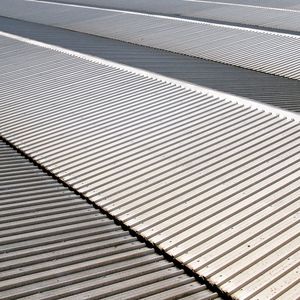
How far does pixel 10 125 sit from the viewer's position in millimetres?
15547

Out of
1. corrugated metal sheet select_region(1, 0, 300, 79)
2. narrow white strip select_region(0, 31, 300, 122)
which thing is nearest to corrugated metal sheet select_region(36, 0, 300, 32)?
corrugated metal sheet select_region(1, 0, 300, 79)

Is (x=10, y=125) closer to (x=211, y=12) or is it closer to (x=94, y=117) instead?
(x=94, y=117)

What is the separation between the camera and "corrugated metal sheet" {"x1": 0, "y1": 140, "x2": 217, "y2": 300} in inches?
315

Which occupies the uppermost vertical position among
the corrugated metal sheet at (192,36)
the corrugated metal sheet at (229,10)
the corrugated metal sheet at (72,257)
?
the corrugated metal sheet at (229,10)

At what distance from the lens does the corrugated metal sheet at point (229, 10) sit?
107 feet

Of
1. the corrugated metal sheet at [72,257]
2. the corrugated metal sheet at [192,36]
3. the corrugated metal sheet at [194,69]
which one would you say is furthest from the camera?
the corrugated metal sheet at [192,36]

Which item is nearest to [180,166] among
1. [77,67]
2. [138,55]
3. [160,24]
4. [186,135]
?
[186,135]

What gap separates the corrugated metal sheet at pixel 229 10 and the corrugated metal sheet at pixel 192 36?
11.9 ft

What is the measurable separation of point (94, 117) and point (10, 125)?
272 centimetres

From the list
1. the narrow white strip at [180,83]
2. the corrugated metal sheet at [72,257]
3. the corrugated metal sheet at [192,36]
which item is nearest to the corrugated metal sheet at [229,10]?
the corrugated metal sheet at [192,36]

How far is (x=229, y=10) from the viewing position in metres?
37.1

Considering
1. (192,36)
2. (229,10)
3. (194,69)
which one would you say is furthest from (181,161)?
(229,10)

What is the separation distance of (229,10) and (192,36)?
35.9ft

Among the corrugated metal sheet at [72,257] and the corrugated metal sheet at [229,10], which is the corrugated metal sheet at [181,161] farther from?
the corrugated metal sheet at [229,10]
